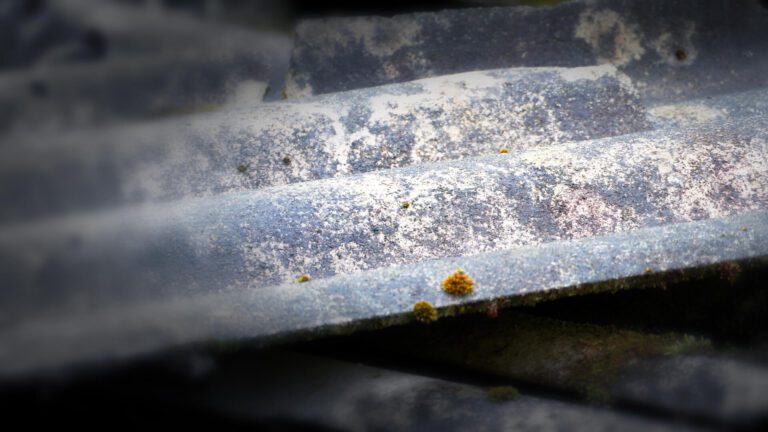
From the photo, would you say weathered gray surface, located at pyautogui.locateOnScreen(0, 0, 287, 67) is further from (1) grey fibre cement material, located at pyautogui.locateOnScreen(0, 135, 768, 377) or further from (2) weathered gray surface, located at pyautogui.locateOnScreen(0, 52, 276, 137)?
(1) grey fibre cement material, located at pyautogui.locateOnScreen(0, 135, 768, 377)

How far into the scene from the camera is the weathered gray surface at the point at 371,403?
1.58 metres

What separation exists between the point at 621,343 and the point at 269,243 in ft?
4.31

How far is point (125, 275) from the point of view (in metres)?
1.39

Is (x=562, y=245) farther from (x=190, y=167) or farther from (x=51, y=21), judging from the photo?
(x=190, y=167)

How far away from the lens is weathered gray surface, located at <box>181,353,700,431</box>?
5.20ft

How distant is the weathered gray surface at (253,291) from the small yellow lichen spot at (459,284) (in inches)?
1.0

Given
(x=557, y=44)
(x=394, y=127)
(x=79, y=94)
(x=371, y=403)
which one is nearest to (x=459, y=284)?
(x=371, y=403)

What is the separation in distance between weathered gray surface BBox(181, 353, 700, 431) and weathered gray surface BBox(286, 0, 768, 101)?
9.25 ft

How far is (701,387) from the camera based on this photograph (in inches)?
58.9

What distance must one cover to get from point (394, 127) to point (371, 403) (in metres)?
A: 2.05

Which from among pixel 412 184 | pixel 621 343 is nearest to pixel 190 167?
pixel 412 184

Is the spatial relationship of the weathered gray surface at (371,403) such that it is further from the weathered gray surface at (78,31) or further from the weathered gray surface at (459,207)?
the weathered gray surface at (78,31)

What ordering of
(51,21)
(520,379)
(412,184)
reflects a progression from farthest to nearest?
(412,184) < (520,379) < (51,21)

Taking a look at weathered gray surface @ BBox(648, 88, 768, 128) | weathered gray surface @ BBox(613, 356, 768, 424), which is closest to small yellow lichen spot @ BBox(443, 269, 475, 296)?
weathered gray surface @ BBox(613, 356, 768, 424)
